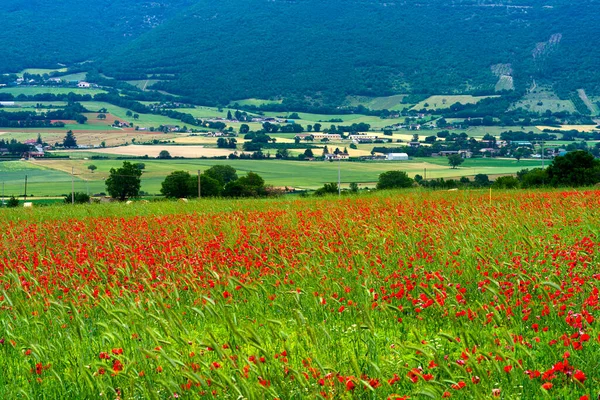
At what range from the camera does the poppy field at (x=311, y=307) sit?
17.2 ft

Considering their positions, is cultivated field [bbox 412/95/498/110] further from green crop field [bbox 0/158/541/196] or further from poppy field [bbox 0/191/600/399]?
poppy field [bbox 0/191/600/399]

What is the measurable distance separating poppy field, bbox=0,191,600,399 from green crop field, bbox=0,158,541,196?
43798 mm

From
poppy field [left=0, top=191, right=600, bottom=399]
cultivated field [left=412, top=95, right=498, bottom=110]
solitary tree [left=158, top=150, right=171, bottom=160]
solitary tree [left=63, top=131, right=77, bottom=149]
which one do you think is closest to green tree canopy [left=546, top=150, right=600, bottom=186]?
poppy field [left=0, top=191, right=600, bottom=399]

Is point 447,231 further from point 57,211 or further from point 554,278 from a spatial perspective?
point 57,211

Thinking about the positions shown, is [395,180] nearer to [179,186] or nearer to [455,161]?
[179,186]

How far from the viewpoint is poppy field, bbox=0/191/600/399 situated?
5.23 meters

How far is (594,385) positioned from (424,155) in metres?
100

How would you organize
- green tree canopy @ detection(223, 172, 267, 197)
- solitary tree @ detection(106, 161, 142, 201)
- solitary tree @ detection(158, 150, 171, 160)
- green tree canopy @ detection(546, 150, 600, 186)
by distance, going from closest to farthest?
green tree canopy @ detection(546, 150, 600, 186) → green tree canopy @ detection(223, 172, 267, 197) → solitary tree @ detection(106, 161, 142, 201) → solitary tree @ detection(158, 150, 171, 160)

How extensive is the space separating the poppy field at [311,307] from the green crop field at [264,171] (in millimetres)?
43798

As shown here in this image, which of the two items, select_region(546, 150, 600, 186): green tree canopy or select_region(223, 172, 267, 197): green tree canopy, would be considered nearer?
select_region(546, 150, 600, 186): green tree canopy

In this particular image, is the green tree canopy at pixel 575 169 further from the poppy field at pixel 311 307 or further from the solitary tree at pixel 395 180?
the poppy field at pixel 311 307

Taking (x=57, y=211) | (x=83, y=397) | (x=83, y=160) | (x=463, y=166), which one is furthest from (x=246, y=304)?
(x=83, y=160)

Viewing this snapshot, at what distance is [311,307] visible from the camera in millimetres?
7828

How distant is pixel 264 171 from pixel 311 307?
69760 millimetres
